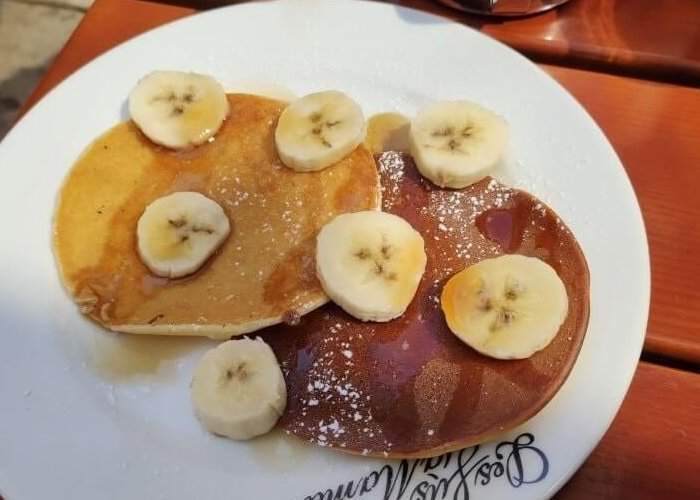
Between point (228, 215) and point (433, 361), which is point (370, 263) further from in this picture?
point (228, 215)

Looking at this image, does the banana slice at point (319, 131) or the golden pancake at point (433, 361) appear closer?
the golden pancake at point (433, 361)

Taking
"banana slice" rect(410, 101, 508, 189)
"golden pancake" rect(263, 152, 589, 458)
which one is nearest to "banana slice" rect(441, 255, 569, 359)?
"golden pancake" rect(263, 152, 589, 458)

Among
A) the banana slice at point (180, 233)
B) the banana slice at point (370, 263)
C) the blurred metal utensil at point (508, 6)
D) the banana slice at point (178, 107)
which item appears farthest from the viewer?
the blurred metal utensil at point (508, 6)

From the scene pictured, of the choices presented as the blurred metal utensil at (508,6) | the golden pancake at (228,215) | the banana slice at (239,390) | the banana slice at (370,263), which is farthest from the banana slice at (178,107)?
the blurred metal utensil at (508,6)

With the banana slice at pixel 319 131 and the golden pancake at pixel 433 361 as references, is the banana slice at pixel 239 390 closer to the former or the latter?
the golden pancake at pixel 433 361

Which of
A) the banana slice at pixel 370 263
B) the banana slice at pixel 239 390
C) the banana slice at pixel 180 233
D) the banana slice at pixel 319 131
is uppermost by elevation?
the banana slice at pixel 319 131

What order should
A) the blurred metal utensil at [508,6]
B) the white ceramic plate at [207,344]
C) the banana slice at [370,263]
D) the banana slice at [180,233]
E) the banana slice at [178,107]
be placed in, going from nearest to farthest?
1. the white ceramic plate at [207,344]
2. the banana slice at [370,263]
3. the banana slice at [180,233]
4. the banana slice at [178,107]
5. the blurred metal utensil at [508,6]

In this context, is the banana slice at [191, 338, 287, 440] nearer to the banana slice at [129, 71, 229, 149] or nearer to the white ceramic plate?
the white ceramic plate
